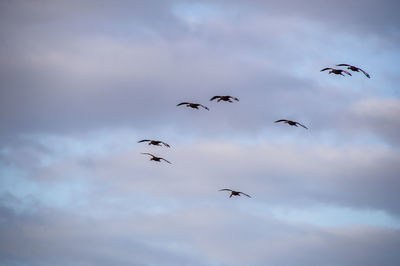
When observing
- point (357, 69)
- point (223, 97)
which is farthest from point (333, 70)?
point (223, 97)

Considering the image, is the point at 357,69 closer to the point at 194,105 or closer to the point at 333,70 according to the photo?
the point at 333,70

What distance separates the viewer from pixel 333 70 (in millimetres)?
83688

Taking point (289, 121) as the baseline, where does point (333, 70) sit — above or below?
above

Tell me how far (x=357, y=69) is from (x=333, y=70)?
245 inches

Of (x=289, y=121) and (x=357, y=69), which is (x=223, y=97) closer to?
(x=289, y=121)

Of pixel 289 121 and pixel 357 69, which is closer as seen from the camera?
pixel 357 69

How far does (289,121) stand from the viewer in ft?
280

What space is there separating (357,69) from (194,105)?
2503cm

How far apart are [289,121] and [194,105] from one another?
598 inches

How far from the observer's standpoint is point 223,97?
269ft

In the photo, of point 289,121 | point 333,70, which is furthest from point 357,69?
point 289,121

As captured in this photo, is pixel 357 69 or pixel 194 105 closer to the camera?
pixel 357 69

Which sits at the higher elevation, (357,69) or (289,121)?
(357,69)

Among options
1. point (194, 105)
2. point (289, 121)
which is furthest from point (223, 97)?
point (289, 121)
